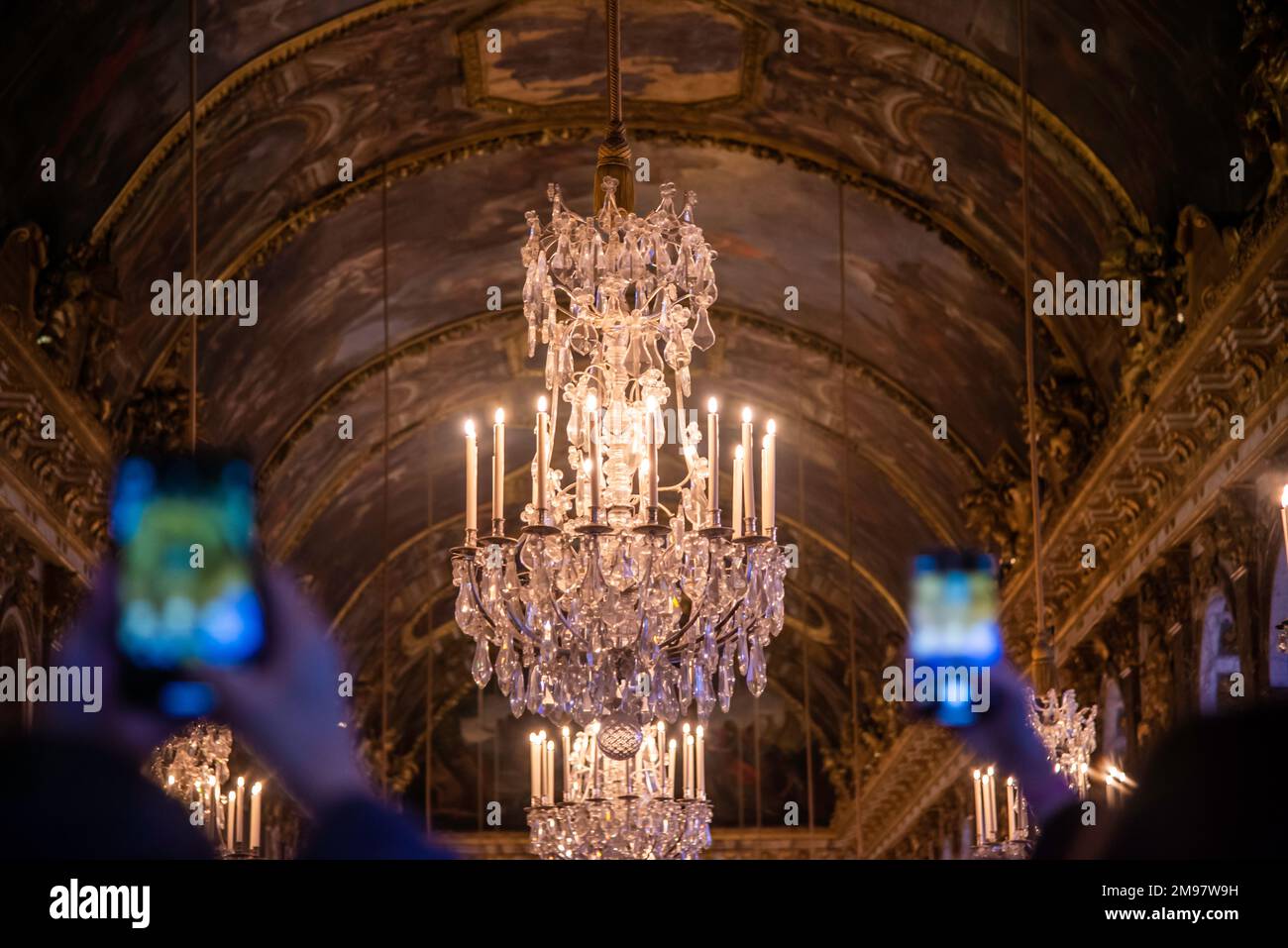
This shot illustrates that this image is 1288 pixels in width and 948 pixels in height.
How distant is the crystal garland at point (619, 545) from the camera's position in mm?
10984

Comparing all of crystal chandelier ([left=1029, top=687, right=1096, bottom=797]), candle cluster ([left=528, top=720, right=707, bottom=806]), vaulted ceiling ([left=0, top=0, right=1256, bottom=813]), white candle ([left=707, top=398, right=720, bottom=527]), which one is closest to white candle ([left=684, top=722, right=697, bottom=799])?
candle cluster ([left=528, top=720, right=707, bottom=806])

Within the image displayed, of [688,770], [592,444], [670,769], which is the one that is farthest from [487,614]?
[670,769]

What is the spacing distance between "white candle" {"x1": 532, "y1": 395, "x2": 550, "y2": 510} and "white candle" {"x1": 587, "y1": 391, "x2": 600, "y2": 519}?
232mm

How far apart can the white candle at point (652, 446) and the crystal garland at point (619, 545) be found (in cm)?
1

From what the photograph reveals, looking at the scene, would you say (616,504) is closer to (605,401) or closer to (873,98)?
(605,401)

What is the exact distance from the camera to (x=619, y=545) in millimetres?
11242

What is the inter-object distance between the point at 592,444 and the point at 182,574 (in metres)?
7.64

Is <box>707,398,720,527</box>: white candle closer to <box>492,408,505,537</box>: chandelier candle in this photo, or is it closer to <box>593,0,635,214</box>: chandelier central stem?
<box>492,408,505,537</box>: chandelier candle

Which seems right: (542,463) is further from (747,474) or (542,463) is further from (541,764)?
(541,764)

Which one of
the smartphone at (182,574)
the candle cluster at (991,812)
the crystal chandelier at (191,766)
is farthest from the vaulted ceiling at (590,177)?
the candle cluster at (991,812)

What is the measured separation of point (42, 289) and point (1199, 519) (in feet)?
24.9

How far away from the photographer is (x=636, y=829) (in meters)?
13.3

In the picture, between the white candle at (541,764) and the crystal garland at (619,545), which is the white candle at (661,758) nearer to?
the white candle at (541,764)
